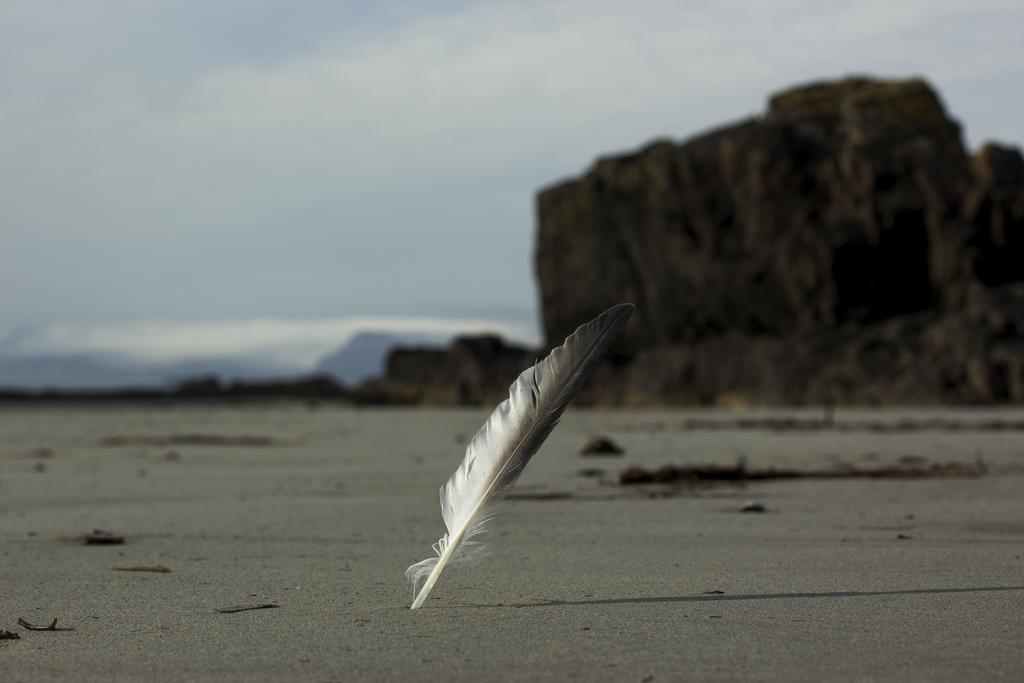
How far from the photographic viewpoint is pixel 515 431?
3766mm

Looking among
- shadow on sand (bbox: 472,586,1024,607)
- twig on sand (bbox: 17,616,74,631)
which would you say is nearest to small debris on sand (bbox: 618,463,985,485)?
shadow on sand (bbox: 472,586,1024,607)

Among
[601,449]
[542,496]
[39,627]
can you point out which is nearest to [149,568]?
[39,627]

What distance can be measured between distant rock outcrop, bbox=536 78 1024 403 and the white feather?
24.3 metres

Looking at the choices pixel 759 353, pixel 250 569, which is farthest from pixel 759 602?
pixel 759 353

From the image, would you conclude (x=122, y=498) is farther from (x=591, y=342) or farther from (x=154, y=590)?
(x=591, y=342)

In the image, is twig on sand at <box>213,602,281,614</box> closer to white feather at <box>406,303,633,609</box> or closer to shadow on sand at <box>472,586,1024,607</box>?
white feather at <box>406,303,633,609</box>

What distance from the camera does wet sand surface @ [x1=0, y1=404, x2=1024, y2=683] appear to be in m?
2.85

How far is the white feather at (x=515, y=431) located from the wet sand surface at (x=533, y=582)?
182 millimetres

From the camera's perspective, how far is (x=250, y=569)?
4523 mm

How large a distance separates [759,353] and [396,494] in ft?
95.1

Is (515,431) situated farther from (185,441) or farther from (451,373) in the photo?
(451,373)

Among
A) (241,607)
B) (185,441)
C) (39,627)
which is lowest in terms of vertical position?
(185,441)

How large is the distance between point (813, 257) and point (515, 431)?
33052 millimetres

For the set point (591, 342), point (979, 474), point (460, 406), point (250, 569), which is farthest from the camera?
point (460, 406)
